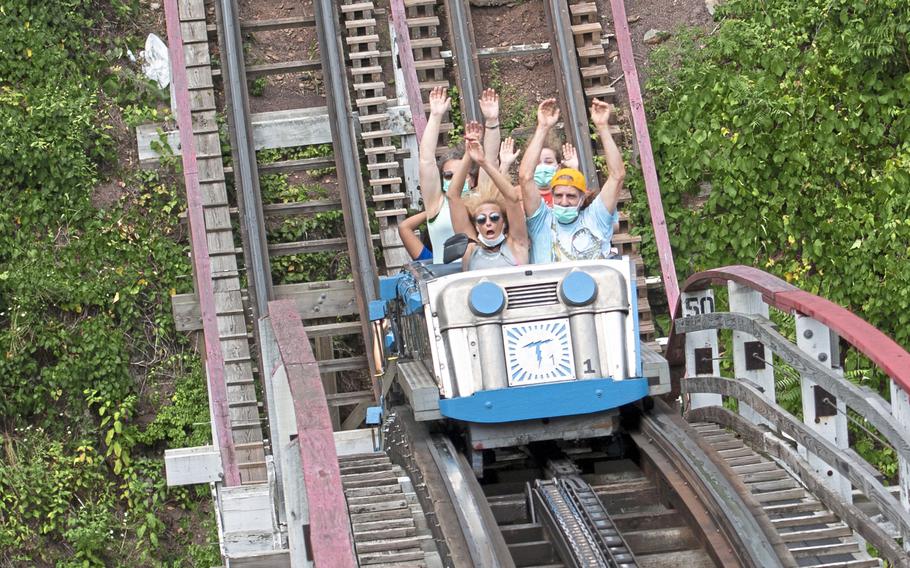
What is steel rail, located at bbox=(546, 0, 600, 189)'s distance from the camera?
11.9 metres

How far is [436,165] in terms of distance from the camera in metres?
8.26

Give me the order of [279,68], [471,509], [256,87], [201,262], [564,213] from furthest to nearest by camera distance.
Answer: [256,87] < [279,68] < [201,262] < [564,213] < [471,509]

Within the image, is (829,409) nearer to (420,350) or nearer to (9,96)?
(420,350)

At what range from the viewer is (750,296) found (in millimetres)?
6734

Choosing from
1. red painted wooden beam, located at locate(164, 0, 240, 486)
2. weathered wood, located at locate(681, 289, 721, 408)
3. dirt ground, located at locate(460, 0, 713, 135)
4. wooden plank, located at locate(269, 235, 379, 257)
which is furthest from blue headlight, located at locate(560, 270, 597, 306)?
dirt ground, located at locate(460, 0, 713, 135)

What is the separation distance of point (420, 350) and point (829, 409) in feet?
7.34

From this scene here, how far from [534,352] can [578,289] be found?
1.23 ft

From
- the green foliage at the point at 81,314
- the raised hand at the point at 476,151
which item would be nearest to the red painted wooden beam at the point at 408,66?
the green foliage at the point at 81,314

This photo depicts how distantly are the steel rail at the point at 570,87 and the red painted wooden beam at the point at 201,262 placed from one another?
337cm

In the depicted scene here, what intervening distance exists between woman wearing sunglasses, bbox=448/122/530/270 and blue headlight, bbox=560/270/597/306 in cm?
66

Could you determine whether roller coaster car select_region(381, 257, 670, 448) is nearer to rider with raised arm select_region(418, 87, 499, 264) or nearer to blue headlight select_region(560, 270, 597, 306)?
blue headlight select_region(560, 270, 597, 306)

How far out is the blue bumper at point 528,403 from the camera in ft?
21.0

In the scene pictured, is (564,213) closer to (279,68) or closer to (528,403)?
(528,403)

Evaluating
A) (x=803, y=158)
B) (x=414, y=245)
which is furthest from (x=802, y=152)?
(x=414, y=245)
